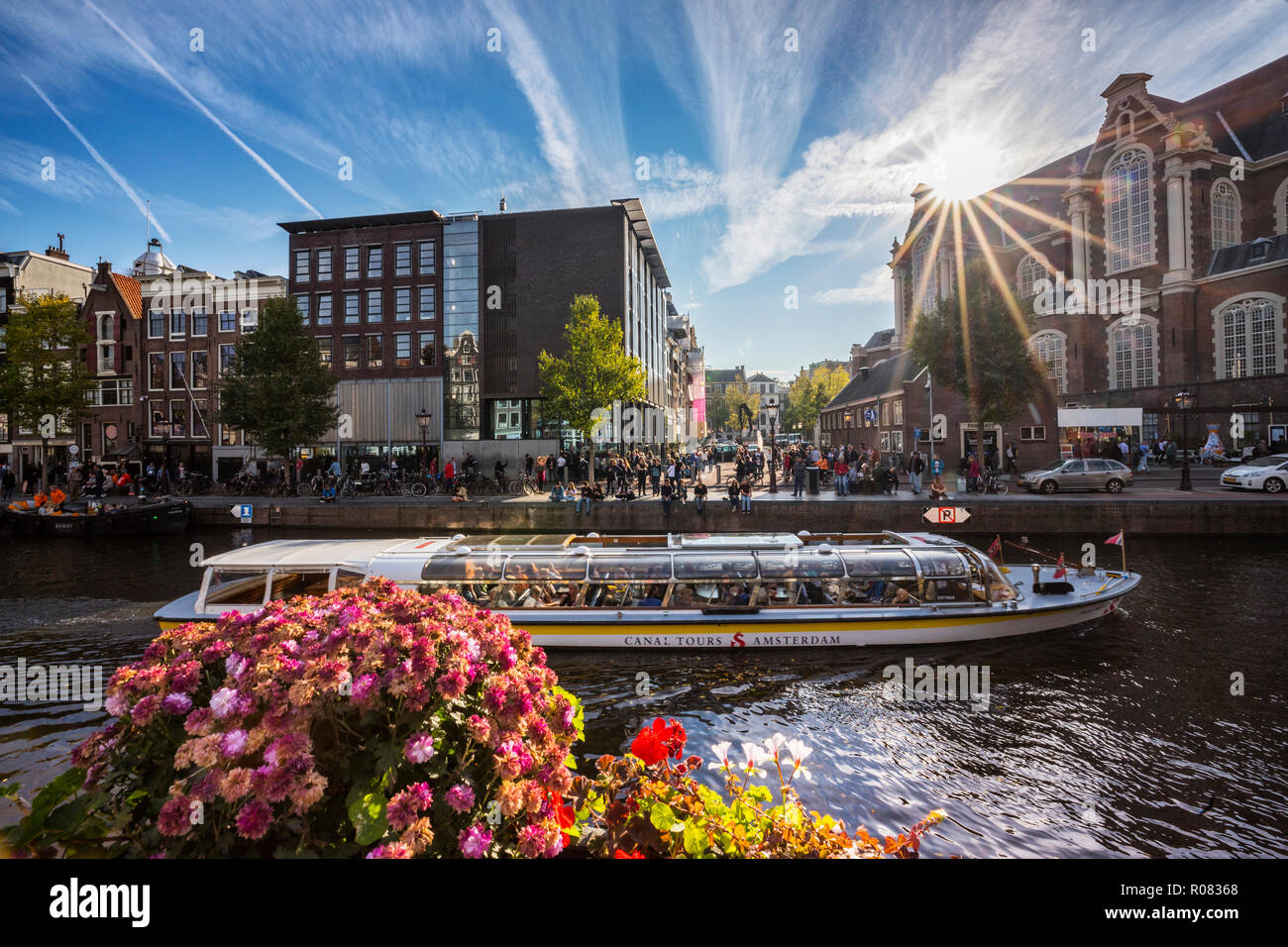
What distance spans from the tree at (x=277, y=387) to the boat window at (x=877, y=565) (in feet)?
104

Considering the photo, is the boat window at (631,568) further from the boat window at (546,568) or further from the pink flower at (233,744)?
the pink flower at (233,744)

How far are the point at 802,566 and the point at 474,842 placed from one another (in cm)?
1006

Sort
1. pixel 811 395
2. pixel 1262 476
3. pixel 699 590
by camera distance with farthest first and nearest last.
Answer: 1. pixel 811 395
2. pixel 1262 476
3. pixel 699 590

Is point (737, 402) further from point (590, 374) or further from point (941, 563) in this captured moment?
point (941, 563)

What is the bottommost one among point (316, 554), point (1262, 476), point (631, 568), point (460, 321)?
point (631, 568)

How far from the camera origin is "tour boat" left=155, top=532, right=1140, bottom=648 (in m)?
11.0

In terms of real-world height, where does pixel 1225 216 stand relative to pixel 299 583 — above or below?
above

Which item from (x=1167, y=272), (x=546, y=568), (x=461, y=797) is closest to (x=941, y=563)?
(x=546, y=568)

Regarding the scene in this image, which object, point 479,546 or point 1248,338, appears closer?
point 479,546

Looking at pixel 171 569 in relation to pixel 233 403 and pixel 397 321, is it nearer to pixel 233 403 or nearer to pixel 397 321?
pixel 233 403

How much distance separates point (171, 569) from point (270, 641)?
20.5m

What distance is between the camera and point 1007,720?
339 inches
